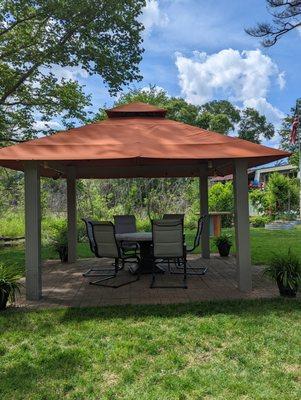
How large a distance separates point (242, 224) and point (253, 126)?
165 feet

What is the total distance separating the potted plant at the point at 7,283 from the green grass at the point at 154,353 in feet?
0.64

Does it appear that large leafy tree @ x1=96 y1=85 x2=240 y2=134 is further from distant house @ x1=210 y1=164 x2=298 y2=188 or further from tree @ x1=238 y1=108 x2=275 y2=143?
distant house @ x1=210 y1=164 x2=298 y2=188

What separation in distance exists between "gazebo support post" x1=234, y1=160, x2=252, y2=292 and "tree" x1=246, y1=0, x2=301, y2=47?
390 cm

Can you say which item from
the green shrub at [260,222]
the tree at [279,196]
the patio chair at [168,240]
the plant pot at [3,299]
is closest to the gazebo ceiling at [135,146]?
the patio chair at [168,240]

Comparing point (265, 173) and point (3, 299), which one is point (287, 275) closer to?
point (3, 299)

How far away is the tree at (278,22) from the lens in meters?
8.12

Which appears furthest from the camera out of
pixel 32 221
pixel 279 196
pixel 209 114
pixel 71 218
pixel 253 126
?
pixel 253 126

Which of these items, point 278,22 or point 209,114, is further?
point 209,114

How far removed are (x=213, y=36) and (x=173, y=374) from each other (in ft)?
25.8

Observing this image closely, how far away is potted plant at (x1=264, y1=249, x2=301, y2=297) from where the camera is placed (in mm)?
5590

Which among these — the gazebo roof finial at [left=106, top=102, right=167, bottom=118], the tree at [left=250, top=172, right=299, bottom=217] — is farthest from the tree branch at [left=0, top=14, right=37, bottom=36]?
the tree at [left=250, top=172, right=299, bottom=217]

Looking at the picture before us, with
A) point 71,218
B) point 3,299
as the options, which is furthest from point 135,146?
point 71,218

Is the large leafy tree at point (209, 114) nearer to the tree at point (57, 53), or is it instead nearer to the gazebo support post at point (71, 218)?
the tree at point (57, 53)

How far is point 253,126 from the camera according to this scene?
53.8 meters
